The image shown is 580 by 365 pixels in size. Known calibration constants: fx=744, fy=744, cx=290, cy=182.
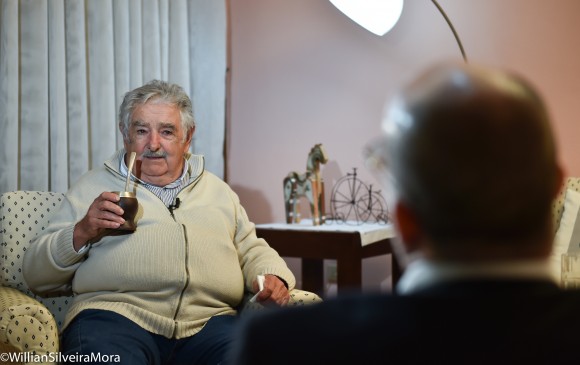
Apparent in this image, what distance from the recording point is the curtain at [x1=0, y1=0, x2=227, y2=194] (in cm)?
256

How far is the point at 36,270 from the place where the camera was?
1.90 metres

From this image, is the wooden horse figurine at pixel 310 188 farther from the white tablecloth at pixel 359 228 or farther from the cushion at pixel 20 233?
the cushion at pixel 20 233

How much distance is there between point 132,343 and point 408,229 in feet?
4.04

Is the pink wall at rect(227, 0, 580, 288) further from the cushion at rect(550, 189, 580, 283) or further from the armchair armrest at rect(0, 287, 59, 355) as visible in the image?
the armchair armrest at rect(0, 287, 59, 355)

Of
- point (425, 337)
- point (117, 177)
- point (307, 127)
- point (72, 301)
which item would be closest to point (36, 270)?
point (72, 301)

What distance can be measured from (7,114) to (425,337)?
7.32ft

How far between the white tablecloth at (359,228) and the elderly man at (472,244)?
2.09m

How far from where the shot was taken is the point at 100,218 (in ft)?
5.93

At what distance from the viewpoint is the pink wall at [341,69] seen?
118 inches

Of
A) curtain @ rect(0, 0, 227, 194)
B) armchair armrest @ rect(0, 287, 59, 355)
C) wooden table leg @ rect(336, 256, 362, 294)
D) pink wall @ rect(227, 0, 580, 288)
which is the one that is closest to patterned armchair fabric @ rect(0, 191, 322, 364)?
armchair armrest @ rect(0, 287, 59, 355)

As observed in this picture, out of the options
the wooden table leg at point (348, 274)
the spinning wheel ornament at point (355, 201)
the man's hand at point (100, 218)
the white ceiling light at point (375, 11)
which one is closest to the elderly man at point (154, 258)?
the man's hand at point (100, 218)

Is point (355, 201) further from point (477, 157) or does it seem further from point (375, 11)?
point (477, 157)

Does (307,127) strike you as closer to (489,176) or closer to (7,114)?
(7,114)

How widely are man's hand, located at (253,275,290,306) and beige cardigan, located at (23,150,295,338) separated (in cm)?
4
